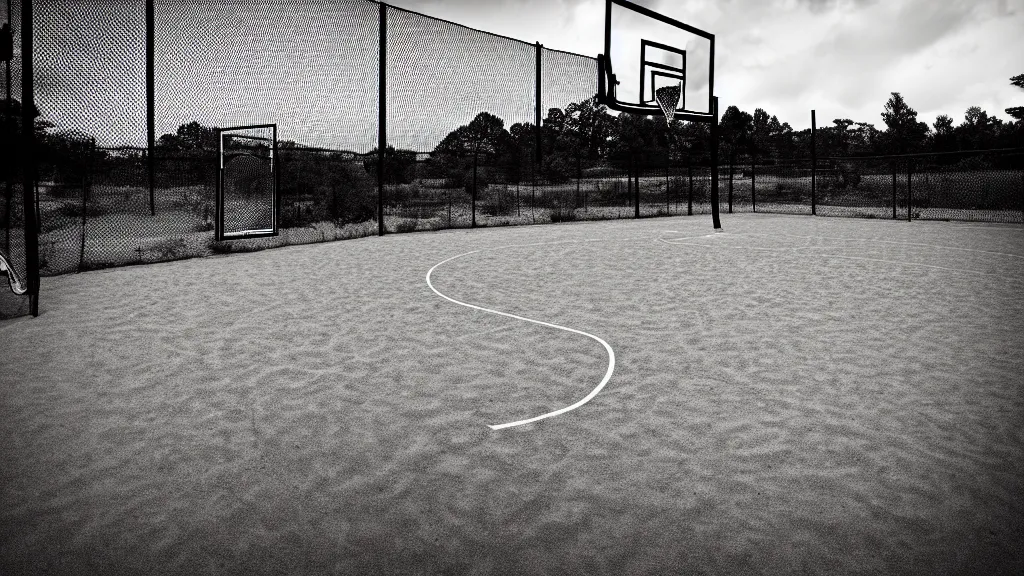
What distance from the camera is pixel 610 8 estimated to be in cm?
1456

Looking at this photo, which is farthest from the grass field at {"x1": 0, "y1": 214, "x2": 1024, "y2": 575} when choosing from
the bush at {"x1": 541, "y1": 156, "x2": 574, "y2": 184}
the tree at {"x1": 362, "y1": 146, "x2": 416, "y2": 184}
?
the bush at {"x1": 541, "y1": 156, "x2": 574, "y2": 184}

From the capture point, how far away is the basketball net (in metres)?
16.6

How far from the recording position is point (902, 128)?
62750mm

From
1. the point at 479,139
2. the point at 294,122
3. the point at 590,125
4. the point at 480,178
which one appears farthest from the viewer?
the point at 590,125

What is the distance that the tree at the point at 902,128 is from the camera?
178 ft

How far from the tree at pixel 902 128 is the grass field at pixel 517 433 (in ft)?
172

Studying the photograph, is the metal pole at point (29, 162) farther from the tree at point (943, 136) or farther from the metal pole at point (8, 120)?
the tree at point (943, 136)

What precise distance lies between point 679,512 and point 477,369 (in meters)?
2.44

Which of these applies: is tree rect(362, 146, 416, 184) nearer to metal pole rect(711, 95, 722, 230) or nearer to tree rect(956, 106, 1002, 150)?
metal pole rect(711, 95, 722, 230)

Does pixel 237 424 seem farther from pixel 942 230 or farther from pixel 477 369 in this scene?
pixel 942 230

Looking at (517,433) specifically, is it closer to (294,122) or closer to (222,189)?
(222,189)

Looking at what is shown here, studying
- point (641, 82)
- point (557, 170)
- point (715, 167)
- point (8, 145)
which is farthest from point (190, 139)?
point (557, 170)

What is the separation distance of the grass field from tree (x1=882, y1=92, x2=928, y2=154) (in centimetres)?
5228

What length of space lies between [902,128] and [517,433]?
6878 centimetres
